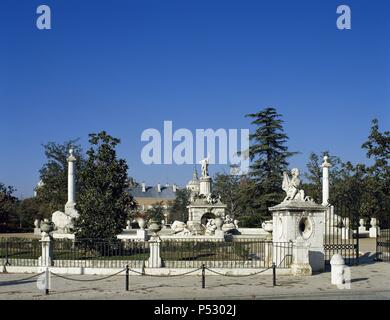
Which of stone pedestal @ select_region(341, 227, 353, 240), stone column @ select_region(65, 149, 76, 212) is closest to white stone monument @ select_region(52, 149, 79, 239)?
stone column @ select_region(65, 149, 76, 212)

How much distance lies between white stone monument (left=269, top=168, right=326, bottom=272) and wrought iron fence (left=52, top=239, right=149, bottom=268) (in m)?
5.46

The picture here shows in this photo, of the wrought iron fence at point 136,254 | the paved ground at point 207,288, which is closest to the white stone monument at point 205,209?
the wrought iron fence at point 136,254

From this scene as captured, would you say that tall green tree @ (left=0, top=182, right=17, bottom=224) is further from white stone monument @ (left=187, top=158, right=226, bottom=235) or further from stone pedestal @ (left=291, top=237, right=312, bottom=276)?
stone pedestal @ (left=291, top=237, right=312, bottom=276)

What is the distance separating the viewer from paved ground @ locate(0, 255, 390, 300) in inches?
561

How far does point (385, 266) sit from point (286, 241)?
5.41 meters

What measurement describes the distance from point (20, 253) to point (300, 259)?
42.7 feet

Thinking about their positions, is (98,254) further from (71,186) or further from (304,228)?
(71,186)

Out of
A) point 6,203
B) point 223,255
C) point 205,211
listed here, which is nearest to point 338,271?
point 223,255

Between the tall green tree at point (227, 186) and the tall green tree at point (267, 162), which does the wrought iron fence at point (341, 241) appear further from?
the tall green tree at point (227, 186)

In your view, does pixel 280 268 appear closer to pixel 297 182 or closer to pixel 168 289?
pixel 297 182

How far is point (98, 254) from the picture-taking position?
72.5 feet

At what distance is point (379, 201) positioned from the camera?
1767 inches

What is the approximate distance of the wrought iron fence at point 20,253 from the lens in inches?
783
